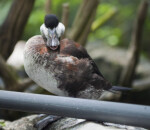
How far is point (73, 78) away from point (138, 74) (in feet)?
9.47

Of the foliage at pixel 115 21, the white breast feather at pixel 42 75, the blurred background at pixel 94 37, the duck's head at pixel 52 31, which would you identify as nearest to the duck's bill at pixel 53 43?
the duck's head at pixel 52 31

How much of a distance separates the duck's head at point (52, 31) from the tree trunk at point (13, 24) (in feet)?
3.57

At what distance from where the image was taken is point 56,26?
239 cm

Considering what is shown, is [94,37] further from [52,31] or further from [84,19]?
[52,31]

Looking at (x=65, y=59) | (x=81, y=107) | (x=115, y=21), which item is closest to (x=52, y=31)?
(x=65, y=59)

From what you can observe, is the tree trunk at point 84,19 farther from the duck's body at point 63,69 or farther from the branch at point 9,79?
the duck's body at point 63,69

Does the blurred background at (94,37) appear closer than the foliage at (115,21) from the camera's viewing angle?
Yes

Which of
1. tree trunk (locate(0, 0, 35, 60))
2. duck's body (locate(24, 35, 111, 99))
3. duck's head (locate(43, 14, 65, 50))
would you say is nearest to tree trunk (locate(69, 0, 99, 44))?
tree trunk (locate(0, 0, 35, 60))

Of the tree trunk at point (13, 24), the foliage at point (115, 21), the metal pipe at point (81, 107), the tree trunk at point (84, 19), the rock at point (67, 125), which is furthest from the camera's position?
the foliage at point (115, 21)

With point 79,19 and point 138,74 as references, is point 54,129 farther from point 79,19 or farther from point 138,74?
point 138,74

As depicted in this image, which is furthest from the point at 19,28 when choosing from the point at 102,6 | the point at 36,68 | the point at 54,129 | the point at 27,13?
the point at 102,6

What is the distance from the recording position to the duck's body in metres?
2.40

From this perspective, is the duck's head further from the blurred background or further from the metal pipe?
the blurred background

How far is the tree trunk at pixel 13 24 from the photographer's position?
343cm
